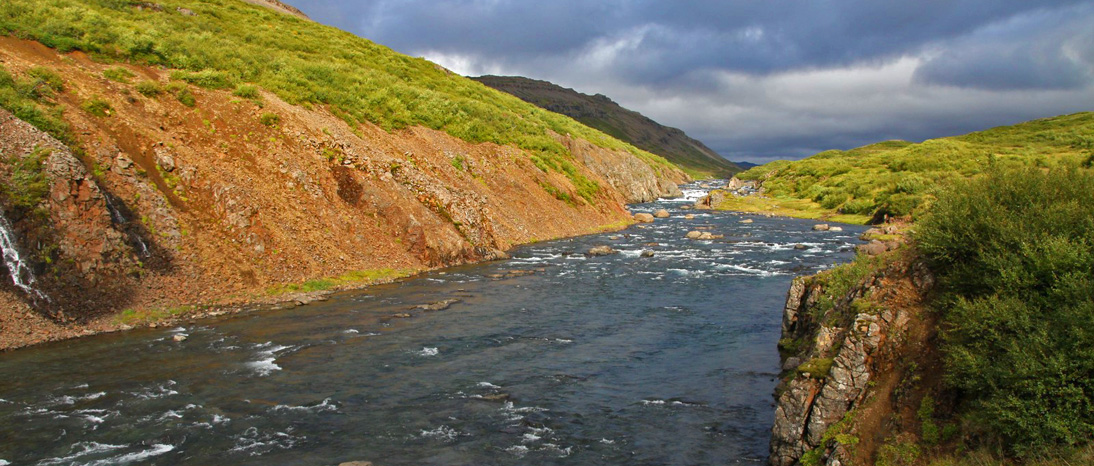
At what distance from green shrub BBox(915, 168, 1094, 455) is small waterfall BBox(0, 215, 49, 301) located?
28101mm

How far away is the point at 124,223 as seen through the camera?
2448cm

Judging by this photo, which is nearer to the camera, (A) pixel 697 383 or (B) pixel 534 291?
(A) pixel 697 383

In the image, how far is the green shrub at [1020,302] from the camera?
29.7 ft

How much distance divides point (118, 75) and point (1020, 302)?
41548 mm

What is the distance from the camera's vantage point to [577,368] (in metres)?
19.0

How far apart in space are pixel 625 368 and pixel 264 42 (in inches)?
2359

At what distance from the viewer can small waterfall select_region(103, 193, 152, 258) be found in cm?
2422

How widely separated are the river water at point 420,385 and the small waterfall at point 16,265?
2.72m

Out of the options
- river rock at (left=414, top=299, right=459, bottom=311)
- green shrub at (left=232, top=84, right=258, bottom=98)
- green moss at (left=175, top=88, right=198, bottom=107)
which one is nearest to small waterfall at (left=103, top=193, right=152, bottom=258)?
green moss at (left=175, top=88, right=198, bottom=107)

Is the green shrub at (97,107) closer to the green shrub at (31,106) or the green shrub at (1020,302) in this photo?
the green shrub at (31,106)

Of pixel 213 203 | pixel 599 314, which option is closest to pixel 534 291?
pixel 599 314

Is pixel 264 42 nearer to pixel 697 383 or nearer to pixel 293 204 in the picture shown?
pixel 293 204

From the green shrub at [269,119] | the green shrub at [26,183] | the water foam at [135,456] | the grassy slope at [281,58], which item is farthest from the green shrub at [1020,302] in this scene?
the grassy slope at [281,58]

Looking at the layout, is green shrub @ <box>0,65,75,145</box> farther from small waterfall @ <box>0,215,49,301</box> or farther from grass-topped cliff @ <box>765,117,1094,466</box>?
grass-topped cliff @ <box>765,117,1094,466</box>
